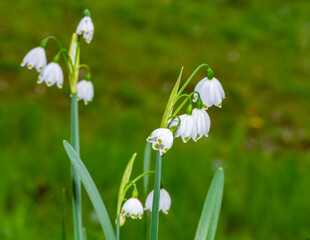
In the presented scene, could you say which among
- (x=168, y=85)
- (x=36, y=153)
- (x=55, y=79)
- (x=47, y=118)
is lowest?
(x=55, y=79)

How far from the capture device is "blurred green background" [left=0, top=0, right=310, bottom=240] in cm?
308

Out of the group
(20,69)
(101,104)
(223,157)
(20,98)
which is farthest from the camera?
(20,69)

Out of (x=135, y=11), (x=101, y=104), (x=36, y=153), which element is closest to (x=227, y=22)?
(x=135, y=11)

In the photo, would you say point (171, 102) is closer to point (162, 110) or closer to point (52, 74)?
point (52, 74)

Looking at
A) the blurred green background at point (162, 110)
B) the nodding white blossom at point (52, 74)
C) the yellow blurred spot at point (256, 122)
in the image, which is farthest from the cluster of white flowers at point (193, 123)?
the yellow blurred spot at point (256, 122)

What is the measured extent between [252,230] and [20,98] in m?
2.57

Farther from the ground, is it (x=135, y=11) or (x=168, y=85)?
(x=135, y=11)

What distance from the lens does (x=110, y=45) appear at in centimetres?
654

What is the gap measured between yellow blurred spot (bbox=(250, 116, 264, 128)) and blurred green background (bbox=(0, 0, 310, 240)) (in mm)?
18

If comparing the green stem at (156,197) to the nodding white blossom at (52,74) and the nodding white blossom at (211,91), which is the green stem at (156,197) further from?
the nodding white blossom at (52,74)

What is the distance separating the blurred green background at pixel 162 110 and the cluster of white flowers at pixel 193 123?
1.03 metres

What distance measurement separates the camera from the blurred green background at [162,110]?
3082 millimetres

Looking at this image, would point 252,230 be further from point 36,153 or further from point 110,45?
point 110,45

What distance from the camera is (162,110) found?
5059 millimetres
